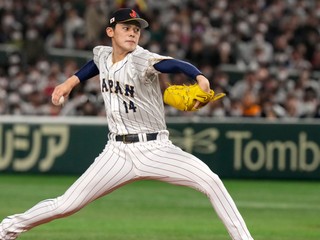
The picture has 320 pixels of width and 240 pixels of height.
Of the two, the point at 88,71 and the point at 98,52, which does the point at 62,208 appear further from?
the point at 98,52

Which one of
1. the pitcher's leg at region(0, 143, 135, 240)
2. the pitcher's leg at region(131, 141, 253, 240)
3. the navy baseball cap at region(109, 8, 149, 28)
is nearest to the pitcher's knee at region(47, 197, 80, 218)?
the pitcher's leg at region(0, 143, 135, 240)

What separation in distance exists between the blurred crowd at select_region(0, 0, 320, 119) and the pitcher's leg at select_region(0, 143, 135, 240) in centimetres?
1146

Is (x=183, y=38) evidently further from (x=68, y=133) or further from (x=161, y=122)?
(x=161, y=122)

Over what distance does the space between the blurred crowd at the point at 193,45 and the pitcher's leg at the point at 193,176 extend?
11520 mm

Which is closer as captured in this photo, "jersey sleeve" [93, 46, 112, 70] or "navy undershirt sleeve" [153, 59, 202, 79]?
"navy undershirt sleeve" [153, 59, 202, 79]

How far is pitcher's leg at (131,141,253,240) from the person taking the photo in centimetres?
779

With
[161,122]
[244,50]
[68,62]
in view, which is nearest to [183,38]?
[244,50]

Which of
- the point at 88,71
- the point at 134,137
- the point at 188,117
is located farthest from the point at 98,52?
the point at 188,117

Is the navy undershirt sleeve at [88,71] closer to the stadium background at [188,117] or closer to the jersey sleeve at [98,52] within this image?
the jersey sleeve at [98,52]

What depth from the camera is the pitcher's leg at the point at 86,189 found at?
26.1ft

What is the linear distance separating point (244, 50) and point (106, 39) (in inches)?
126

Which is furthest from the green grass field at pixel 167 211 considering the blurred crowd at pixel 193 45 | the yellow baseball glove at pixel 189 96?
the yellow baseball glove at pixel 189 96

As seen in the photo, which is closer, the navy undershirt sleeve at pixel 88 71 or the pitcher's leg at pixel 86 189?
the pitcher's leg at pixel 86 189

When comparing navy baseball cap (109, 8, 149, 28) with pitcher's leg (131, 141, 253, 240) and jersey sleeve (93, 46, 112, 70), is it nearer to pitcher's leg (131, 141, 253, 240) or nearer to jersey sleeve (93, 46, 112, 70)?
jersey sleeve (93, 46, 112, 70)
